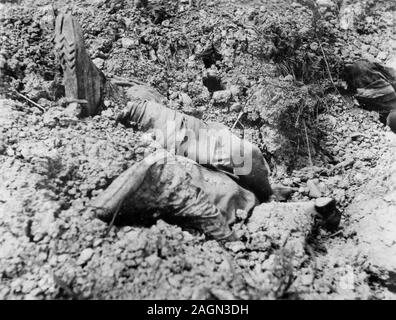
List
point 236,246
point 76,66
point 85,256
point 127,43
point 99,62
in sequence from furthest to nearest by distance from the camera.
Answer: point 127,43, point 99,62, point 76,66, point 236,246, point 85,256

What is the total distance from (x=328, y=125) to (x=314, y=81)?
49cm

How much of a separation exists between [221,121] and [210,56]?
0.72 meters

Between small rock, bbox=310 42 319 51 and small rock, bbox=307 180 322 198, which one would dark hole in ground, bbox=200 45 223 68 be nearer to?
small rock, bbox=310 42 319 51

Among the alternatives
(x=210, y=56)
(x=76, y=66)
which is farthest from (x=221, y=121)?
(x=76, y=66)

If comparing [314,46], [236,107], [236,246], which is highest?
[314,46]

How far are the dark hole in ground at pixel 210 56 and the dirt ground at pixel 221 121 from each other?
0.04 feet

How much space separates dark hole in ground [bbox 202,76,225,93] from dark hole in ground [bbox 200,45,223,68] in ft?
0.59

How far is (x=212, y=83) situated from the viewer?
3383 mm

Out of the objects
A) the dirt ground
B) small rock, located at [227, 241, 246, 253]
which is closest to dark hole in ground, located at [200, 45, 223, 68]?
the dirt ground

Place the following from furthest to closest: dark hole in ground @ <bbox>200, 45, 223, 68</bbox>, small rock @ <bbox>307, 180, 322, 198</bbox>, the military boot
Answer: dark hole in ground @ <bbox>200, 45, 223, 68</bbox> < small rock @ <bbox>307, 180, 322, 198</bbox> < the military boot

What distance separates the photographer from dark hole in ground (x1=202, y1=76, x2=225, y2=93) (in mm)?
3354

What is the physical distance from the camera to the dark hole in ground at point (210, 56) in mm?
3441

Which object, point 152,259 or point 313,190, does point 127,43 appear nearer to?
point 313,190
